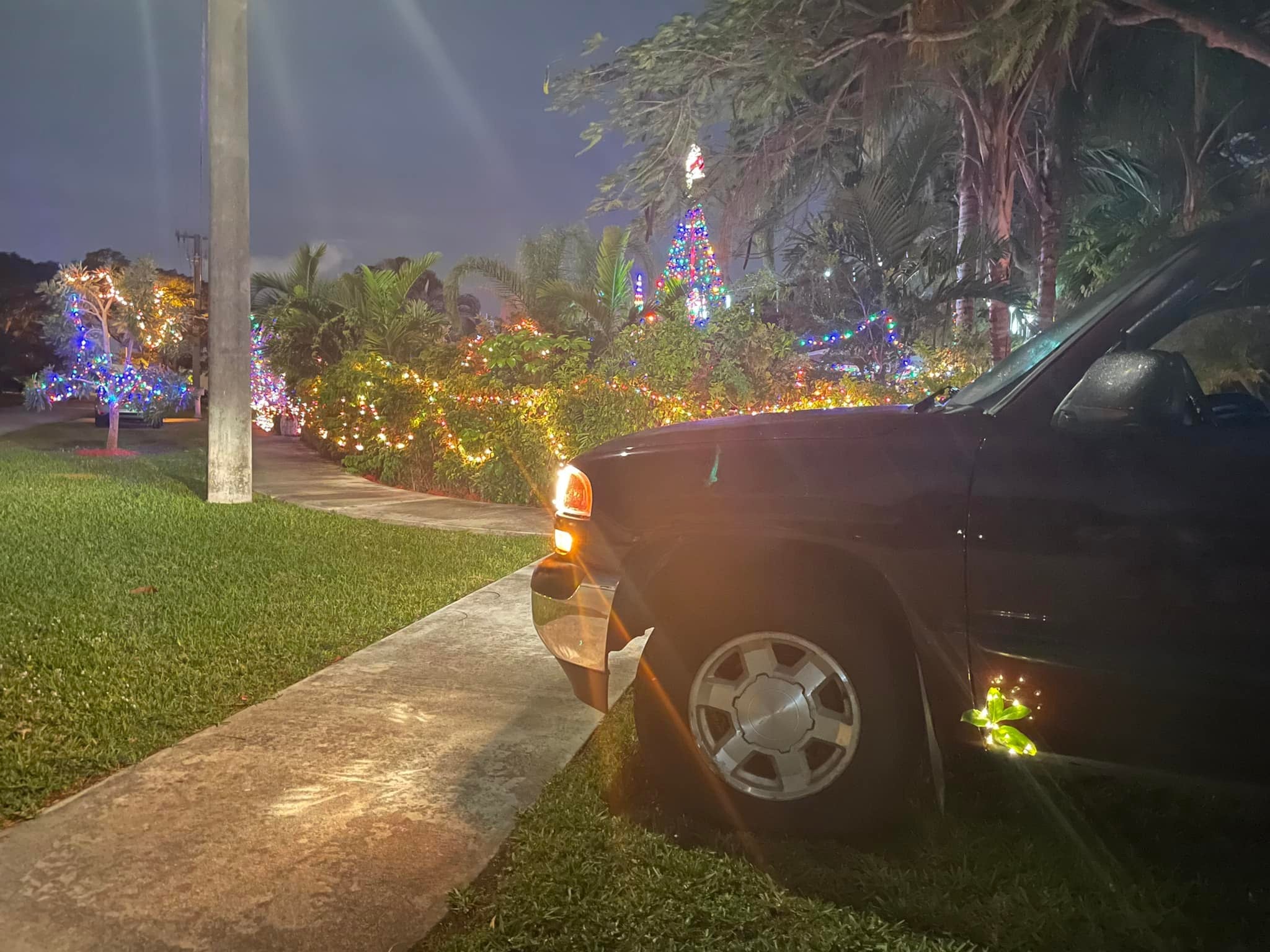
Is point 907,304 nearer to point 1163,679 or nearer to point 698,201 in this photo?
point 698,201

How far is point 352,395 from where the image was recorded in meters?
14.1

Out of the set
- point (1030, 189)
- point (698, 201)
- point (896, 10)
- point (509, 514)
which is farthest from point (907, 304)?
point (509, 514)

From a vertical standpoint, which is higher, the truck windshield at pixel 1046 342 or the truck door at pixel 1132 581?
the truck windshield at pixel 1046 342

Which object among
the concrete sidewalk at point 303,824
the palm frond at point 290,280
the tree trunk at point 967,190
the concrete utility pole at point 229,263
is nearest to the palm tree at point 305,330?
the palm frond at point 290,280

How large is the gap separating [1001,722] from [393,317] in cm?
1533

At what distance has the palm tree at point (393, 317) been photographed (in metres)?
16.1

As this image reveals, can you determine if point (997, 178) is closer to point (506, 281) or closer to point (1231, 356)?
point (506, 281)

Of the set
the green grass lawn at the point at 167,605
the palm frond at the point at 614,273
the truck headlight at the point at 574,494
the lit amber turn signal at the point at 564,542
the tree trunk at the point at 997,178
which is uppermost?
the tree trunk at the point at 997,178

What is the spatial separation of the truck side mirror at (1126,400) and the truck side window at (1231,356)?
17cm

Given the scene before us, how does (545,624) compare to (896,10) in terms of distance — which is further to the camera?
(896,10)

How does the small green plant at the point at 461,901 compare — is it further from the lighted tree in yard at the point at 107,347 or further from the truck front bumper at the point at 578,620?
the lighted tree in yard at the point at 107,347

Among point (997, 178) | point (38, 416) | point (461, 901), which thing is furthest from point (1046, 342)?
point (38, 416)

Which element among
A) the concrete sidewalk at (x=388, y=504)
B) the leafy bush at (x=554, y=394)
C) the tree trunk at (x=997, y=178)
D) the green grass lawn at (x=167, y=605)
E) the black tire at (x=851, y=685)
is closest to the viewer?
the black tire at (x=851, y=685)

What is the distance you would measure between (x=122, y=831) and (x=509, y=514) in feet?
23.7
